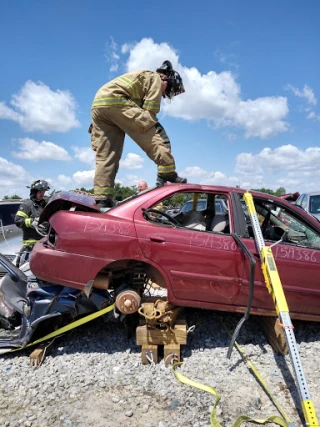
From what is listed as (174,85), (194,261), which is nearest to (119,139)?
(174,85)

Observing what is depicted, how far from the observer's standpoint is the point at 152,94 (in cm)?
398

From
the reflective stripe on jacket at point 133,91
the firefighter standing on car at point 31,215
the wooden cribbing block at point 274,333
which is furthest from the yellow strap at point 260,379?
the firefighter standing on car at point 31,215

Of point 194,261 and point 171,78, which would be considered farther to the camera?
point 171,78

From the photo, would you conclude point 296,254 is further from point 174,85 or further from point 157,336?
point 174,85

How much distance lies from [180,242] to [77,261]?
101cm

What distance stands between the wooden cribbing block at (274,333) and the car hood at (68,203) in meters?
2.20

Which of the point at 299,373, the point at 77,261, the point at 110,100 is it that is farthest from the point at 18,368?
the point at 110,100

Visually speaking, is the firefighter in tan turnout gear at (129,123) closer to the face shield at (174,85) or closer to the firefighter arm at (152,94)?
the firefighter arm at (152,94)

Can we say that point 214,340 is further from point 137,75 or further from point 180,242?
point 137,75

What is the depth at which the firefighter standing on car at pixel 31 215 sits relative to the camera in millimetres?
5098

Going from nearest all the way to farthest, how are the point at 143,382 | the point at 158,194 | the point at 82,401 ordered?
1. the point at 82,401
2. the point at 143,382
3. the point at 158,194

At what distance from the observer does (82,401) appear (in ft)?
8.59

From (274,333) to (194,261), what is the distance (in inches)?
48.6

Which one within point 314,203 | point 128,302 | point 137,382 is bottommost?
point 137,382
